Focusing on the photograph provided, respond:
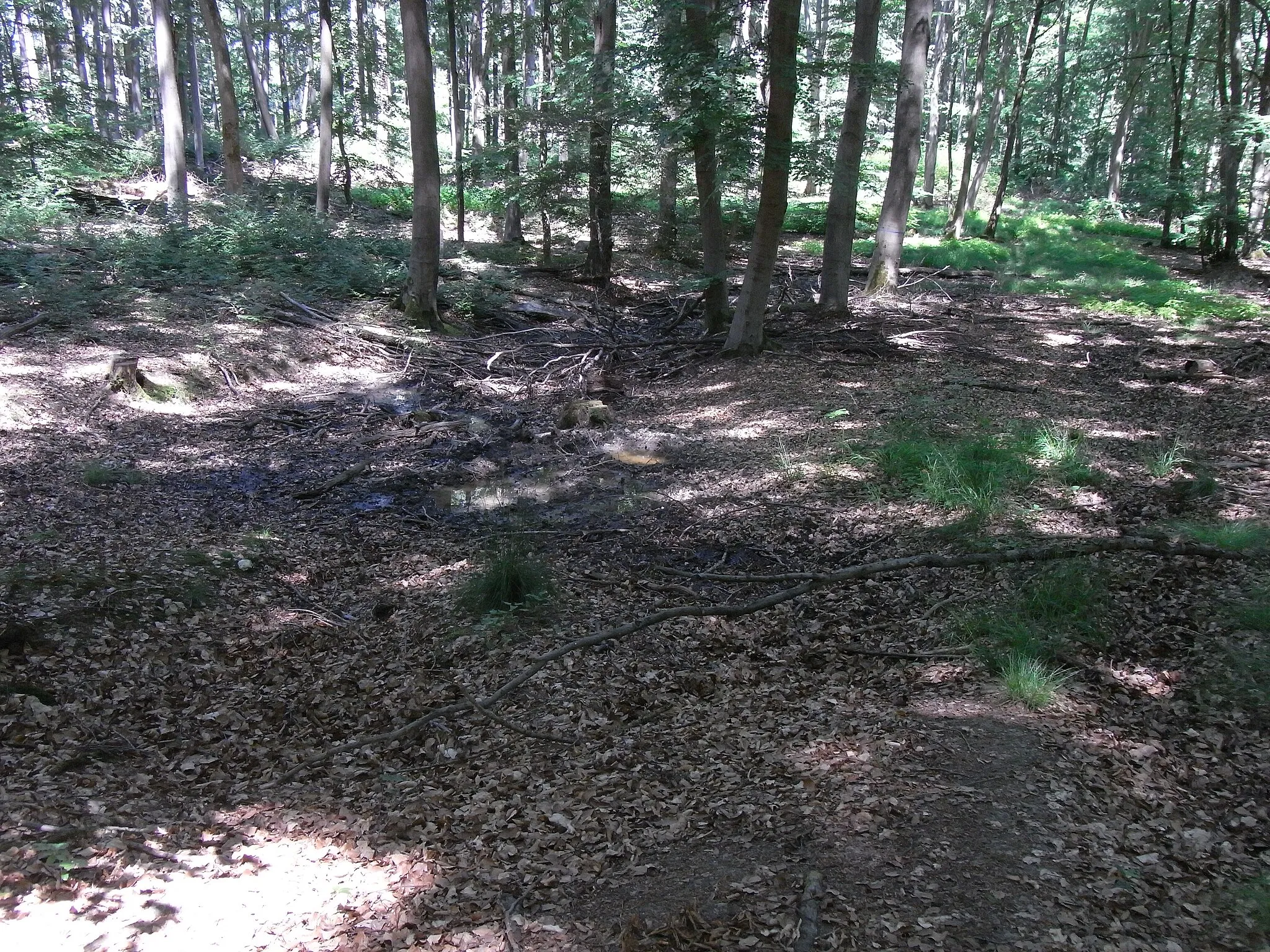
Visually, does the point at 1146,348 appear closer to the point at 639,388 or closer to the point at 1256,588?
the point at 639,388

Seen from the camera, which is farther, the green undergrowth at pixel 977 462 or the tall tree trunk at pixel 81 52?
the tall tree trunk at pixel 81 52

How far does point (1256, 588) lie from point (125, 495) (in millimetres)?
9114

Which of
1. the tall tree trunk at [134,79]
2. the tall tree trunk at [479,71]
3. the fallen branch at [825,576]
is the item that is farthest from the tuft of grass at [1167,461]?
the tall tree trunk at [134,79]

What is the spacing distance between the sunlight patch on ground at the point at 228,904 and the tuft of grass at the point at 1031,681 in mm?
3183

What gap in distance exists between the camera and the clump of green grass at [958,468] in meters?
6.99

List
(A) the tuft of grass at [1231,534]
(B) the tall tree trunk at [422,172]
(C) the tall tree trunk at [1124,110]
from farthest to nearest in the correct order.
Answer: (C) the tall tree trunk at [1124,110] < (B) the tall tree trunk at [422,172] < (A) the tuft of grass at [1231,534]

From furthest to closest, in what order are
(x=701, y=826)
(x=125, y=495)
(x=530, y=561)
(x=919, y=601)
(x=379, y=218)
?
(x=379, y=218) < (x=125, y=495) < (x=530, y=561) < (x=919, y=601) < (x=701, y=826)

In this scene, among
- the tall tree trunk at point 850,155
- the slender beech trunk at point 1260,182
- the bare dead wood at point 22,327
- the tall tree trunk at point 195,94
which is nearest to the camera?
the bare dead wood at point 22,327

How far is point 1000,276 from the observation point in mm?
18844

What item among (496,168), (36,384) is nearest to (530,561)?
(36,384)

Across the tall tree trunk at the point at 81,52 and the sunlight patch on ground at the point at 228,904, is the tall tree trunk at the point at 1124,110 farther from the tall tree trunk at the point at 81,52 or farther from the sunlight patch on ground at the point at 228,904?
the tall tree trunk at the point at 81,52

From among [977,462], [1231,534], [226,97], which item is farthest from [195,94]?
[1231,534]

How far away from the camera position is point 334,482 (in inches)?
347

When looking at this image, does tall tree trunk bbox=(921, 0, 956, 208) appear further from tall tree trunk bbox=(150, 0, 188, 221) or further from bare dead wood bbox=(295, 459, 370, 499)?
bare dead wood bbox=(295, 459, 370, 499)
